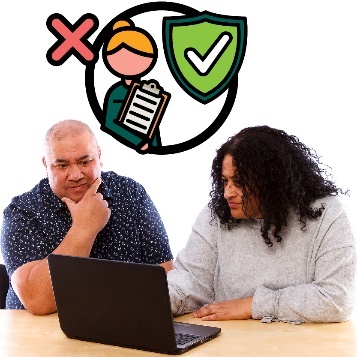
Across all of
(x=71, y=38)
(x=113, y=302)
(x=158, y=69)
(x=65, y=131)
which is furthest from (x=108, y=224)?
(x=71, y=38)

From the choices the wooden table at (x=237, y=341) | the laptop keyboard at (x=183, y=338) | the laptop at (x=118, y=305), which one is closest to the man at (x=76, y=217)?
the wooden table at (x=237, y=341)

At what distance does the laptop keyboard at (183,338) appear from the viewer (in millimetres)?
1581

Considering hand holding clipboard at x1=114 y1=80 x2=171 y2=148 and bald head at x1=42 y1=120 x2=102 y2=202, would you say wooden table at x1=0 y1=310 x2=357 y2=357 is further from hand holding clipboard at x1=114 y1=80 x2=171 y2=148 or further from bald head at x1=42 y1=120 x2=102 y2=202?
hand holding clipboard at x1=114 y1=80 x2=171 y2=148

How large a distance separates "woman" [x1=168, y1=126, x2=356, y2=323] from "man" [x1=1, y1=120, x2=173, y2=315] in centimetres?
34

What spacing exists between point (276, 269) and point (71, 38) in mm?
1697

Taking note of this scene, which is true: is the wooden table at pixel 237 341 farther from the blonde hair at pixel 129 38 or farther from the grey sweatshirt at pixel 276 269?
the blonde hair at pixel 129 38

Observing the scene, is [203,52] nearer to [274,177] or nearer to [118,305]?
[274,177]

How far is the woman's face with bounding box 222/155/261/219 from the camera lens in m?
1.95

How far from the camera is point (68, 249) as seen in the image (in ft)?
6.82

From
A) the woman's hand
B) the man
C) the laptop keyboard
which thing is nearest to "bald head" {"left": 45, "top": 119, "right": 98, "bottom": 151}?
the man

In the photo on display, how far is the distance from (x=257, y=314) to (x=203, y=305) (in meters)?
0.23

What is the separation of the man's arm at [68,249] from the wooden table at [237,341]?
0.31ft

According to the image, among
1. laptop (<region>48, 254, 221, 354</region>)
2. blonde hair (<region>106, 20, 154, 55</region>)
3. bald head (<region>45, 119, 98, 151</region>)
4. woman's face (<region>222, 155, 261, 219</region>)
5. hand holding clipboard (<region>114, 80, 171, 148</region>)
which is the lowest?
laptop (<region>48, 254, 221, 354</region>)

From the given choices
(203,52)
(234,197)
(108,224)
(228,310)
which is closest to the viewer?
(228,310)
